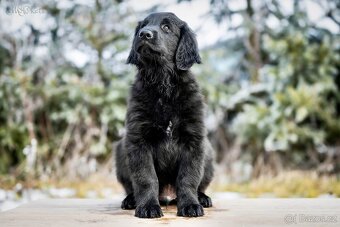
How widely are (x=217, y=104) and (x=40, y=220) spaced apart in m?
4.54

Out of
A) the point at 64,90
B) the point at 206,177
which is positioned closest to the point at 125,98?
the point at 64,90

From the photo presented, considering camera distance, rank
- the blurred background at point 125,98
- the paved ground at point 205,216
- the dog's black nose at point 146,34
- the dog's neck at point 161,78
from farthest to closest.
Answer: the blurred background at point 125,98 → the dog's neck at point 161,78 → the dog's black nose at point 146,34 → the paved ground at point 205,216

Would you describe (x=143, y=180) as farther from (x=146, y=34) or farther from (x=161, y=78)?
(x=146, y=34)

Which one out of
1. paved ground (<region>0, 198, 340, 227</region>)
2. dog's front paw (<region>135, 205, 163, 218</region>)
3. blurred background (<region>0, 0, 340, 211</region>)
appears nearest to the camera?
paved ground (<region>0, 198, 340, 227</region>)

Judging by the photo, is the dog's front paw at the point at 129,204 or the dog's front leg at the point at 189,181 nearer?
the dog's front leg at the point at 189,181

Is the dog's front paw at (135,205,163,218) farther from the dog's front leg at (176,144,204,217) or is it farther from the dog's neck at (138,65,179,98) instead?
the dog's neck at (138,65,179,98)

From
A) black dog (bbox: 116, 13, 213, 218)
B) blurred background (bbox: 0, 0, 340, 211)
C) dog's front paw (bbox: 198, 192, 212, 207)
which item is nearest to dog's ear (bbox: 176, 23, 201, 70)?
black dog (bbox: 116, 13, 213, 218)

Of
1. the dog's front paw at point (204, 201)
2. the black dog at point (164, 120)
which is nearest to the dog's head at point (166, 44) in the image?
the black dog at point (164, 120)

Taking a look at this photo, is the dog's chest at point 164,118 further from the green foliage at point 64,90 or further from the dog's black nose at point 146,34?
the green foliage at point 64,90

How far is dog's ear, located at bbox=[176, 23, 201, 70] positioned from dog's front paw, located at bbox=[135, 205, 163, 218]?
0.86 metres

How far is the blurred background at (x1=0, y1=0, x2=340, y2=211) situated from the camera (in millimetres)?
5984

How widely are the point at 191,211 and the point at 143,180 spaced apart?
0.33m

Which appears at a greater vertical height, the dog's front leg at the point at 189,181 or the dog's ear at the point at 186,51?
the dog's ear at the point at 186,51

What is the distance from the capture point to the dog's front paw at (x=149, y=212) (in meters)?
2.33
